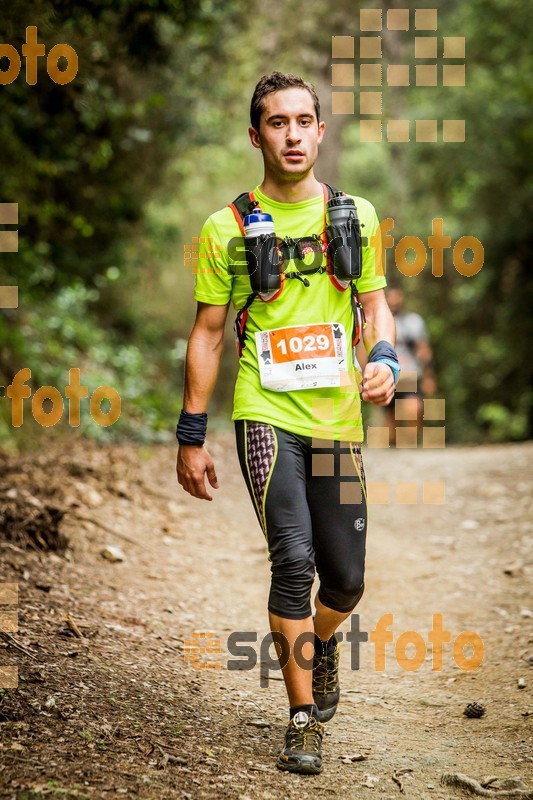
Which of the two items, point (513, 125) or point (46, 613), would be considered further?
point (513, 125)

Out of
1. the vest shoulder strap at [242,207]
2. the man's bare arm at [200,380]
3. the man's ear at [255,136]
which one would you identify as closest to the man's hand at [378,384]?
the man's bare arm at [200,380]

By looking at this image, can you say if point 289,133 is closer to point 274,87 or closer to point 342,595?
point 274,87

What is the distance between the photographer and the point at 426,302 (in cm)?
2198

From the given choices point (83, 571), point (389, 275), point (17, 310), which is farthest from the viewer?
point (389, 275)

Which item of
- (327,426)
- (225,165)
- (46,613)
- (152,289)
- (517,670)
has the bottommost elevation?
(517,670)

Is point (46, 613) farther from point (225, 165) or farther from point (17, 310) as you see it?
point (225, 165)

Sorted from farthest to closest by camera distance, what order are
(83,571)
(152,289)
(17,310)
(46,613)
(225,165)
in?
(225,165) < (152,289) < (17,310) < (83,571) < (46,613)

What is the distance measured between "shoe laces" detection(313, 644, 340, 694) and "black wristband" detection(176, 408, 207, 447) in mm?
1120

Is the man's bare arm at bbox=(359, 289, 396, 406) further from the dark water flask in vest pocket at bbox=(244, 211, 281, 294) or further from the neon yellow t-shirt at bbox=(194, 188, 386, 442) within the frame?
the dark water flask in vest pocket at bbox=(244, 211, 281, 294)

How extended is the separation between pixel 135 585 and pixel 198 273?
2.69 meters

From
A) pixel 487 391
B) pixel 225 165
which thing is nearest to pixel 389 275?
pixel 487 391

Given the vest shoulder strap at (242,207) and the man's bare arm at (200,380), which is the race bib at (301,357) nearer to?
the man's bare arm at (200,380)

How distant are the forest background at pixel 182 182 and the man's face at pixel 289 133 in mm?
3306

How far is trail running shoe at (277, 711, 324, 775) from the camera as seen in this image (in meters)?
3.31
